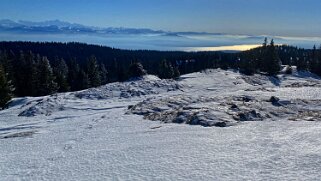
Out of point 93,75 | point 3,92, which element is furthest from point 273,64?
point 3,92

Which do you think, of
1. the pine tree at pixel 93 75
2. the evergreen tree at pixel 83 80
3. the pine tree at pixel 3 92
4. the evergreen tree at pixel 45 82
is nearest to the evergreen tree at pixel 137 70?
the pine tree at pixel 3 92

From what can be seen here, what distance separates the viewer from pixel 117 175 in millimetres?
20984

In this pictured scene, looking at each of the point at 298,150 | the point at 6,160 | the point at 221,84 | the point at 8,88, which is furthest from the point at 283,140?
the point at 8,88

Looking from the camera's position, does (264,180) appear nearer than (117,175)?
Yes

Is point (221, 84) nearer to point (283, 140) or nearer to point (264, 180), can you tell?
point (283, 140)

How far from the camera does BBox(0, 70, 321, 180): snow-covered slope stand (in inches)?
825

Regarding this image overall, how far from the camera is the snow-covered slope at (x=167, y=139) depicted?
825 inches

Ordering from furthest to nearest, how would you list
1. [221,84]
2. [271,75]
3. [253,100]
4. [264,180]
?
[271,75], [221,84], [253,100], [264,180]

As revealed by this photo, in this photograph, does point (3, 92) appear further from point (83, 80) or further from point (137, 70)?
point (83, 80)

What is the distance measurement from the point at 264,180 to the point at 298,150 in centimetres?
527

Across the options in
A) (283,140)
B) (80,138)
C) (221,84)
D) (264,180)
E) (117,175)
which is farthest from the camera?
(221,84)

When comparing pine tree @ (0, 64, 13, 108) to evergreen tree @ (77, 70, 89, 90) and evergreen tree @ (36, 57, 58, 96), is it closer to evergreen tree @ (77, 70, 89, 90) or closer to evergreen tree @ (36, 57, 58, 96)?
evergreen tree @ (36, 57, 58, 96)

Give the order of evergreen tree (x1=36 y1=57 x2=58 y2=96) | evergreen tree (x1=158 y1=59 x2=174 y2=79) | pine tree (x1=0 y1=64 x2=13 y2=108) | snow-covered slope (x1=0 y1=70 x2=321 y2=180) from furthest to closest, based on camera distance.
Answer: evergreen tree (x1=158 y1=59 x2=174 y2=79), evergreen tree (x1=36 y1=57 x2=58 y2=96), pine tree (x1=0 y1=64 x2=13 y2=108), snow-covered slope (x1=0 y1=70 x2=321 y2=180)

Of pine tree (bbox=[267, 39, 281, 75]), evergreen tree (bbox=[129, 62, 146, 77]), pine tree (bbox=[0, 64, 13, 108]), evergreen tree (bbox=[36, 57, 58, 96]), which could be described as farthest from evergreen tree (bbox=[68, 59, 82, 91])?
pine tree (bbox=[267, 39, 281, 75])
